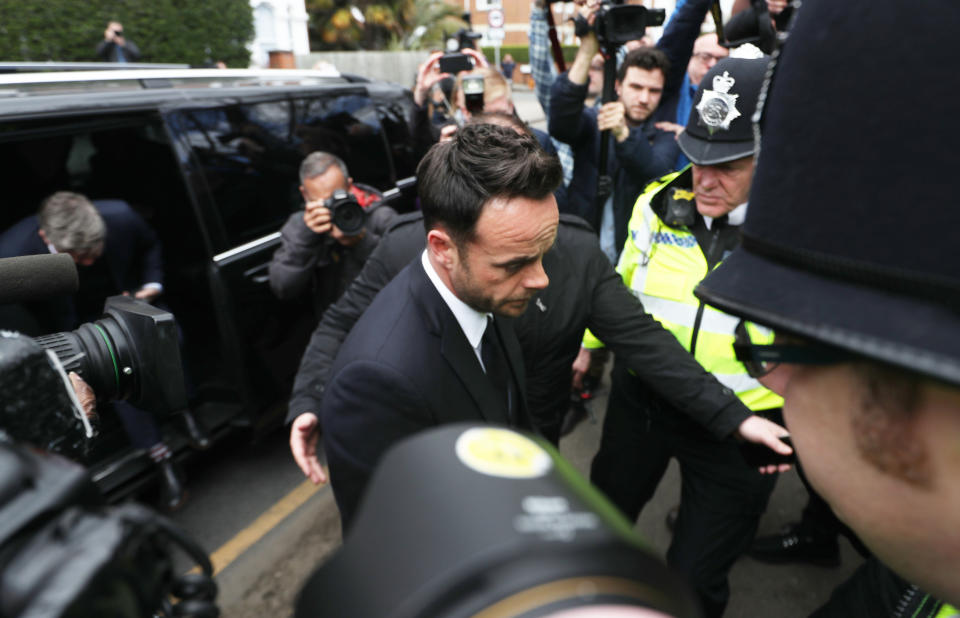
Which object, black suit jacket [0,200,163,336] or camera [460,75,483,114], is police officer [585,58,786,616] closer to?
camera [460,75,483,114]

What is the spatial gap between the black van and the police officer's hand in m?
0.42

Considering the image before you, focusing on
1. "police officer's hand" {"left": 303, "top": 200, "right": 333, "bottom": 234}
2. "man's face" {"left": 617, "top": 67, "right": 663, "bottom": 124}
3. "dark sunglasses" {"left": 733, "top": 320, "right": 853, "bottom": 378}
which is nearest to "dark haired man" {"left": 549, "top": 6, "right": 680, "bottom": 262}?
"man's face" {"left": 617, "top": 67, "right": 663, "bottom": 124}

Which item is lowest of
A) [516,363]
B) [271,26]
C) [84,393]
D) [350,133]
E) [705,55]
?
[516,363]

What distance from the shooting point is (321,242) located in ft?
10.5

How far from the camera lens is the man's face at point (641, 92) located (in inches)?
139

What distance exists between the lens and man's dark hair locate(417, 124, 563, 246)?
1.69 m

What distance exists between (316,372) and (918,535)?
1961 mm

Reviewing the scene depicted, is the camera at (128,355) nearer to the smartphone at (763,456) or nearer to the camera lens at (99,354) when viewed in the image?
the camera lens at (99,354)

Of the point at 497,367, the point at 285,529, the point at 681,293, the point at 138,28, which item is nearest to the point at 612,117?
the point at 681,293

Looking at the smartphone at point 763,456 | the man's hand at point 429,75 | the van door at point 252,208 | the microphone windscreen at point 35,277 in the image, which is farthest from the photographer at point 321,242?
the smartphone at point 763,456

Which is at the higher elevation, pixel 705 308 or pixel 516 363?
pixel 705 308

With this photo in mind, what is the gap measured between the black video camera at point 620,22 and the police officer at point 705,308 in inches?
36.6

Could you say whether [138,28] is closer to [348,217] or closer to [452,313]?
[348,217]

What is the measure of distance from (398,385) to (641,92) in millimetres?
2796
